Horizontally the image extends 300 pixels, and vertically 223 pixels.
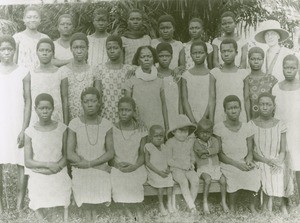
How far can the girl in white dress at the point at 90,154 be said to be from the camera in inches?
137

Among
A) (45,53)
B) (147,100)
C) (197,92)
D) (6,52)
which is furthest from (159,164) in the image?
(6,52)

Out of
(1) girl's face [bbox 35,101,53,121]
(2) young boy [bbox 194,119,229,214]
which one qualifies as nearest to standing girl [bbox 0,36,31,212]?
(1) girl's face [bbox 35,101,53,121]

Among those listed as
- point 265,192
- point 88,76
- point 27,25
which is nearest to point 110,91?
point 88,76

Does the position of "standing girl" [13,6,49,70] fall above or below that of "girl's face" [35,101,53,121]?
above

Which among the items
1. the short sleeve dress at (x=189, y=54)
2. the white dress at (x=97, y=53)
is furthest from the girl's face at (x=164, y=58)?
the white dress at (x=97, y=53)

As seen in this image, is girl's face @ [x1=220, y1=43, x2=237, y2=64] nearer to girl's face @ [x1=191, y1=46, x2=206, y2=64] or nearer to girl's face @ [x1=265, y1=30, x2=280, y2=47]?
girl's face @ [x1=191, y1=46, x2=206, y2=64]

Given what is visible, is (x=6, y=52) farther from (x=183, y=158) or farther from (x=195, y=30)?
(x=183, y=158)

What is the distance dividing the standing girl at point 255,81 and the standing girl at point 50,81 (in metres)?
1.32

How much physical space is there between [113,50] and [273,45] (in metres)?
1.17

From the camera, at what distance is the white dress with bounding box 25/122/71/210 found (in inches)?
137

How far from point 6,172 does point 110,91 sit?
0.96 metres

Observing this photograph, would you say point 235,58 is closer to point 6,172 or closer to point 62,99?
point 62,99

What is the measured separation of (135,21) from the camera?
11.7ft

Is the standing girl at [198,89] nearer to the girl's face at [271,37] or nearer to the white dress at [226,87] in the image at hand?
the white dress at [226,87]
